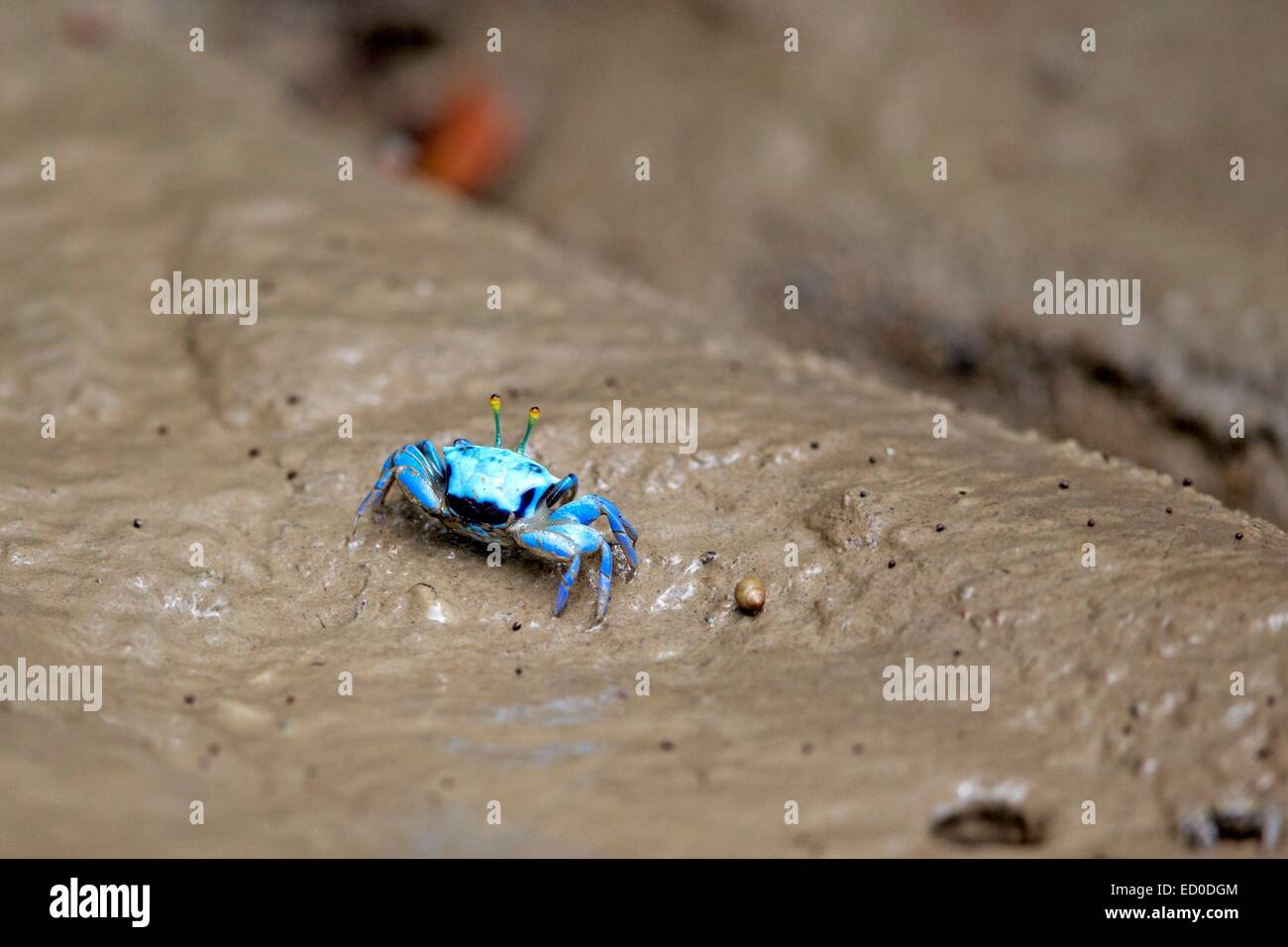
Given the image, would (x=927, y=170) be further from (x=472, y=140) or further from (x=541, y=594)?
(x=541, y=594)

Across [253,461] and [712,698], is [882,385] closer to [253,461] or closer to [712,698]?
[712,698]

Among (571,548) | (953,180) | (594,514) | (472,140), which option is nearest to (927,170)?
(953,180)

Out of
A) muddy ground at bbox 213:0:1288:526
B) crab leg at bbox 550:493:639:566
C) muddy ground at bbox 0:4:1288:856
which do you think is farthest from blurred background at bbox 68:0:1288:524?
crab leg at bbox 550:493:639:566

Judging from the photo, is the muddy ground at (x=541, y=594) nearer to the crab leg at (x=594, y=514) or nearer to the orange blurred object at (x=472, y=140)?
the crab leg at (x=594, y=514)

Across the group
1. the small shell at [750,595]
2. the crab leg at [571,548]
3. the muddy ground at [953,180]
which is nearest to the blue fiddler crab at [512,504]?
the crab leg at [571,548]

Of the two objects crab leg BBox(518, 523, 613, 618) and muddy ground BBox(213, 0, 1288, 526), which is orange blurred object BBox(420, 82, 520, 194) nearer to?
muddy ground BBox(213, 0, 1288, 526)
